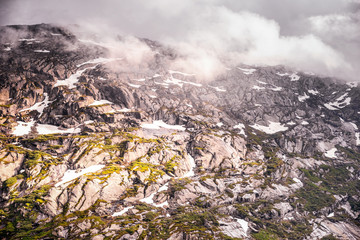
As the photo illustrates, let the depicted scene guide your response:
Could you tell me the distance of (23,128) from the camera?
160 m

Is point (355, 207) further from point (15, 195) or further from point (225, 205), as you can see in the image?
point (15, 195)

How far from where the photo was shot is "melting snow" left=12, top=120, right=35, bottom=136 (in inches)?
6064

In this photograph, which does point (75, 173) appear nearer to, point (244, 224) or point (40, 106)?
point (244, 224)

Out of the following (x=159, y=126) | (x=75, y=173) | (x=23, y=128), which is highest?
(x=159, y=126)

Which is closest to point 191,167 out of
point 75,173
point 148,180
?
point 148,180

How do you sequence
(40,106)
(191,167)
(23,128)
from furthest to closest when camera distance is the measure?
(40,106) → (23,128) → (191,167)

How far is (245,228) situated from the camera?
4446 inches

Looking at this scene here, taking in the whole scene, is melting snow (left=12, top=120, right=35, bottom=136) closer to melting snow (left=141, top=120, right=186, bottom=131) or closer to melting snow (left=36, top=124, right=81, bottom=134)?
melting snow (left=36, top=124, right=81, bottom=134)

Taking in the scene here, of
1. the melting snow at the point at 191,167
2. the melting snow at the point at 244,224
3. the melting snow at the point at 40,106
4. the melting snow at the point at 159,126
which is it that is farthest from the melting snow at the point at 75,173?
the melting snow at the point at 40,106

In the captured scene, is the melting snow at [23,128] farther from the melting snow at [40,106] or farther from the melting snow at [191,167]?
the melting snow at [191,167]

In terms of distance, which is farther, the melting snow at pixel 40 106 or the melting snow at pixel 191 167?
the melting snow at pixel 40 106

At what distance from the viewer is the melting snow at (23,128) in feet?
505

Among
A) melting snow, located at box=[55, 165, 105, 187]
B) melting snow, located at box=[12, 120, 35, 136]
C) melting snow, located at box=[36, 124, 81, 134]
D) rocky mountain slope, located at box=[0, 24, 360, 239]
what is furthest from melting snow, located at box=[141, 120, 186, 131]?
melting snow, located at box=[12, 120, 35, 136]

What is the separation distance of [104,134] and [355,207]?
173 m
